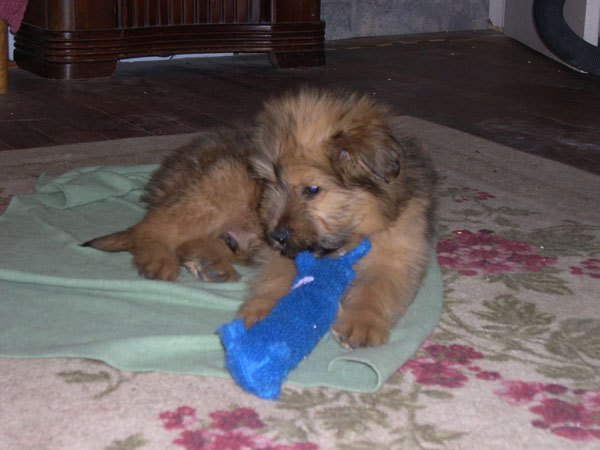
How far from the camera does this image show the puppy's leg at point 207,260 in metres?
2.87

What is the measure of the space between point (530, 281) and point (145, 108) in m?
4.01

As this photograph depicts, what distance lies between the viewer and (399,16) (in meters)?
10.9

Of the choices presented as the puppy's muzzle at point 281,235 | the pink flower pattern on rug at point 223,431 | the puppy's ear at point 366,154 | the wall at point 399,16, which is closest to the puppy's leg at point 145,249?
the puppy's muzzle at point 281,235

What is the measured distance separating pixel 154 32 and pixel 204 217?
481 centimetres

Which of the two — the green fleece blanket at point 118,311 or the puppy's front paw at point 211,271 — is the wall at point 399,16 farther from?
the puppy's front paw at point 211,271

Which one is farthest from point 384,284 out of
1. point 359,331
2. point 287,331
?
point 287,331

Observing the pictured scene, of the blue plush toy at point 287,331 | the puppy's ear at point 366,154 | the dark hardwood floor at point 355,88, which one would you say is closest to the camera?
the blue plush toy at point 287,331

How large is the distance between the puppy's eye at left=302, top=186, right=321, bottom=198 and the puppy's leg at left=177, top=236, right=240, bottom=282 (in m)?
0.51

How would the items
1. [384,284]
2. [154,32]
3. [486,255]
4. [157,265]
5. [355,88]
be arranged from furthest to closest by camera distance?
1. [154,32]
2. [355,88]
3. [486,255]
4. [157,265]
5. [384,284]

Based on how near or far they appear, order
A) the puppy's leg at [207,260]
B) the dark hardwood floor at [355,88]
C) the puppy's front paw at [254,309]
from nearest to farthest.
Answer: the puppy's front paw at [254,309] < the puppy's leg at [207,260] < the dark hardwood floor at [355,88]

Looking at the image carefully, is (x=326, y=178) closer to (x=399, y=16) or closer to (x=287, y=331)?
(x=287, y=331)

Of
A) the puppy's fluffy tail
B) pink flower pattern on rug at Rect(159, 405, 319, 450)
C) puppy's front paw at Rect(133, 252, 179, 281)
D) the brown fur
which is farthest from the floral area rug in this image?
the puppy's fluffy tail

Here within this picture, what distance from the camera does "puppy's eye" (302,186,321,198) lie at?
2.58m

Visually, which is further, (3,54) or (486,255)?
(3,54)
